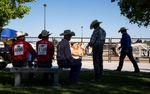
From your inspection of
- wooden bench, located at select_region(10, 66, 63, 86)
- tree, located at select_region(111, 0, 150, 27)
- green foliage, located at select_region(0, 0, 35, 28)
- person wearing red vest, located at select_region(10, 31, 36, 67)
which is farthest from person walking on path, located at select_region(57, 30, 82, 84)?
green foliage, located at select_region(0, 0, 35, 28)

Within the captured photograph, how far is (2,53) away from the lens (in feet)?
41.6

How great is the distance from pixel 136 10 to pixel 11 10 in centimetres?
1490

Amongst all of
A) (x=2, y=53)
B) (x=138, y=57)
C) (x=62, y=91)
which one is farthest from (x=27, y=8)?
(x=62, y=91)

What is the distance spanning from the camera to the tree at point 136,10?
828cm

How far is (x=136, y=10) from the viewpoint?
9156 millimetres

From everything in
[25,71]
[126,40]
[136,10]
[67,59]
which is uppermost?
Result: [136,10]

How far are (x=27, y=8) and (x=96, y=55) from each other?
1604cm

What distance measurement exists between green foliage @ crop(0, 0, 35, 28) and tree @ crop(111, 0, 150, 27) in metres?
12.7

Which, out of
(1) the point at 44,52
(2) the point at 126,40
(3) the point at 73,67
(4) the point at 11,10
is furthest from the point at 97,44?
(4) the point at 11,10

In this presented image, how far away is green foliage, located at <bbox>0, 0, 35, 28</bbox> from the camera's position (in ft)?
71.2

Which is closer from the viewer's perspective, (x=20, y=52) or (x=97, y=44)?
(x=20, y=52)

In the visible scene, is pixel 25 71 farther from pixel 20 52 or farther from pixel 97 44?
pixel 97 44

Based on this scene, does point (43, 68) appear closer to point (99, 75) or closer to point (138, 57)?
point (99, 75)

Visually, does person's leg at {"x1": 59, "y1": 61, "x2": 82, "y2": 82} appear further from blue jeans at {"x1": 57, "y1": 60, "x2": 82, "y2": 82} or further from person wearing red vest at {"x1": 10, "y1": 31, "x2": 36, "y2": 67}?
person wearing red vest at {"x1": 10, "y1": 31, "x2": 36, "y2": 67}
